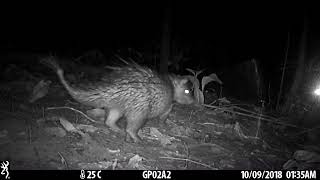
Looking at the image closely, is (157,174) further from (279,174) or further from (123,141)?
(279,174)

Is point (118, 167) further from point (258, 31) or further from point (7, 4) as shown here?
point (7, 4)

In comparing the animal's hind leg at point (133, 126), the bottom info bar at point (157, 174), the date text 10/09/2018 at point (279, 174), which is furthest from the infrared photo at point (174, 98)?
the date text 10/09/2018 at point (279, 174)

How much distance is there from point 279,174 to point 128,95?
8.15ft

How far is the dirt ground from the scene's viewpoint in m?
4.07

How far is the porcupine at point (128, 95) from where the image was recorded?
16.8 feet

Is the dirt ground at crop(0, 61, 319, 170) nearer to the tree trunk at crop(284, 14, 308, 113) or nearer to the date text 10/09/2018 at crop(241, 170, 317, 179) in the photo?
the date text 10/09/2018 at crop(241, 170, 317, 179)

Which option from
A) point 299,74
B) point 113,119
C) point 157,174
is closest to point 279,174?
point 157,174

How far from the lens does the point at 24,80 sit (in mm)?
6875

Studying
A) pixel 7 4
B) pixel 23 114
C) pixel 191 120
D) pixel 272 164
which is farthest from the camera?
pixel 7 4

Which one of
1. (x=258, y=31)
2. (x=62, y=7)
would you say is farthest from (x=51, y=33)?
(x=258, y=31)

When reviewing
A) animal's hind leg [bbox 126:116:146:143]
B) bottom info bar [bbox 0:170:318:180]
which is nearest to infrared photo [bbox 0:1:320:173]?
animal's hind leg [bbox 126:116:146:143]

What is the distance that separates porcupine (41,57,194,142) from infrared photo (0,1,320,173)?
16 mm

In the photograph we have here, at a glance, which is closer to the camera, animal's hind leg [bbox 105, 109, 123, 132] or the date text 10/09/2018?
the date text 10/09/2018

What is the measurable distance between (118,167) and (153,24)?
987 cm
